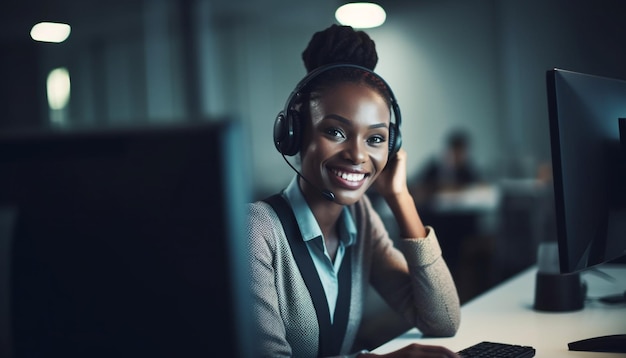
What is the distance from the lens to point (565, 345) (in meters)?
1.39

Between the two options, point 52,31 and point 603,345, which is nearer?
point 603,345

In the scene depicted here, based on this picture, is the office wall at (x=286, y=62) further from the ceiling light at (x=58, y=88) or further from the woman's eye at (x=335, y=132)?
the woman's eye at (x=335, y=132)

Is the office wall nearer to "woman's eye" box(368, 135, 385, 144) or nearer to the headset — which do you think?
"woman's eye" box(368, 135, 385, 144)

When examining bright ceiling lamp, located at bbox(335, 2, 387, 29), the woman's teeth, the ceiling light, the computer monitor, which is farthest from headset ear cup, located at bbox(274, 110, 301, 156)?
the ceiling light

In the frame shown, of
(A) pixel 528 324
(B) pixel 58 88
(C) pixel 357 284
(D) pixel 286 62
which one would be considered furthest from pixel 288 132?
(D) pixel 286 62

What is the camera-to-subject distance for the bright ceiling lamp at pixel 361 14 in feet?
5.82

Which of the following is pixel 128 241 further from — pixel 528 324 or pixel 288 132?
pixel 528 324

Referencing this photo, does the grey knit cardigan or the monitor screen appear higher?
the monitor screen

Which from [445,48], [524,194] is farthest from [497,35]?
[524,194]

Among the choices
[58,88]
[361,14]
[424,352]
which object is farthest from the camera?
[58,88]

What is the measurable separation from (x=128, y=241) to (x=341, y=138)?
76cm

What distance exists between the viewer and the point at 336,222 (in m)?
1.50

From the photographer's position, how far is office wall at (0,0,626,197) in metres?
3.80

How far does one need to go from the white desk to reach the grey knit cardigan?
0.07 m
